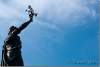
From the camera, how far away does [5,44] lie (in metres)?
99.5

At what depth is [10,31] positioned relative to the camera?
99562 millimetres

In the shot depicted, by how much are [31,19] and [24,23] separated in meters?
0.56

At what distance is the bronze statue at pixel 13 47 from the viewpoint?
325 feet

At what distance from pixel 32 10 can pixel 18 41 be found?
179cm

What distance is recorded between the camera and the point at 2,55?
9950cm

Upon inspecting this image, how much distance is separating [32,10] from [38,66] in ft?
9.87

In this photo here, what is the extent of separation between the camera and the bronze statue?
9900 cm

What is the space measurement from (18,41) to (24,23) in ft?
3.22

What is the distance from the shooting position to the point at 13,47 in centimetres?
9925

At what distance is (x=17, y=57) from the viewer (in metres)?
99.1

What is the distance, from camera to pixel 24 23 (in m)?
99.6

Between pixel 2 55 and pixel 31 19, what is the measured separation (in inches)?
93.8

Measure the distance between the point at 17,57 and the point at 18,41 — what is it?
926mm

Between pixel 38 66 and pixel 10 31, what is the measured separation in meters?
2.70
